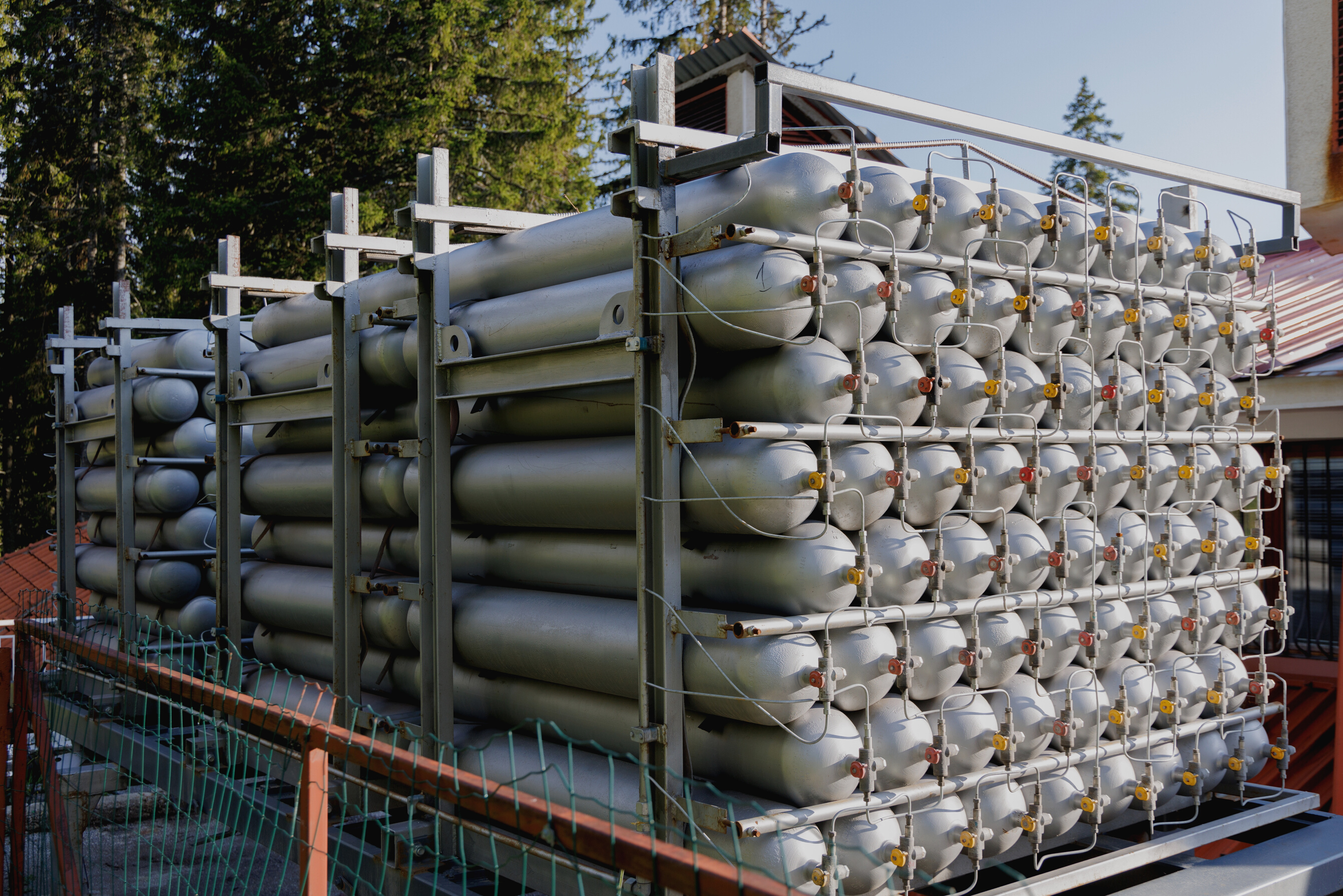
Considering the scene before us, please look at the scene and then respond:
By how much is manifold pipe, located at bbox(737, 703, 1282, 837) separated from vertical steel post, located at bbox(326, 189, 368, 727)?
2.63m

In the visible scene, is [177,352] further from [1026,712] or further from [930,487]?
[1026,712]

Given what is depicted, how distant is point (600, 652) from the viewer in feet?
13.1

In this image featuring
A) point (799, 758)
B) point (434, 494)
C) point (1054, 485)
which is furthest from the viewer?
point (434, 494)

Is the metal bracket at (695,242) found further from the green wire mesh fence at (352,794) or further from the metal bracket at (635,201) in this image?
the green wire mesh fence at (352,794)

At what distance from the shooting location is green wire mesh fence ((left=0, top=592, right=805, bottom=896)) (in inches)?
98.4

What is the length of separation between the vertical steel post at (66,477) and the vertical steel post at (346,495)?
4330 mm

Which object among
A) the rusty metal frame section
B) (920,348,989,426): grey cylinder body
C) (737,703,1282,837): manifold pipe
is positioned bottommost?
(737,703,1282,837): manifold pipe

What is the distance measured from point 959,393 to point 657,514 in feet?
3.92

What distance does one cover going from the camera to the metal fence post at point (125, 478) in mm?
7504

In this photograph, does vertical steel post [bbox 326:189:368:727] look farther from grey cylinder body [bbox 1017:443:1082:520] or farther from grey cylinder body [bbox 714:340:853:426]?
grey cylinder body [bbox 1017:443:1082:520]

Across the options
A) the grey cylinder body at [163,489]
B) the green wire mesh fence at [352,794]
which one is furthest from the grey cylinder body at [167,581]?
the grey cylinder body at [163,489]

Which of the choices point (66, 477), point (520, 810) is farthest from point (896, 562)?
point (66, 477)

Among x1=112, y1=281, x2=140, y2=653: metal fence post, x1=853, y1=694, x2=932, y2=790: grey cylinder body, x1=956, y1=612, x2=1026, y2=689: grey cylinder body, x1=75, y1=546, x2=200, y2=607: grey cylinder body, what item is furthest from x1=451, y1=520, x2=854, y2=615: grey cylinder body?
x1=112, y1=281, x2=140, y2=653: metal fence post

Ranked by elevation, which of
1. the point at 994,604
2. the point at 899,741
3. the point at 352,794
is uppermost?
the point at 994,604
